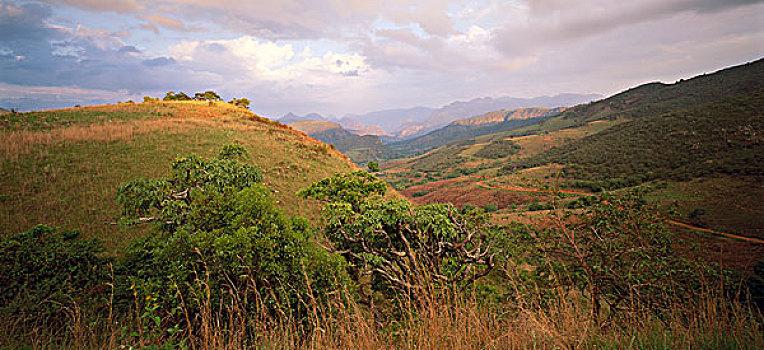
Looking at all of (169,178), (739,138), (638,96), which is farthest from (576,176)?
(638,96)

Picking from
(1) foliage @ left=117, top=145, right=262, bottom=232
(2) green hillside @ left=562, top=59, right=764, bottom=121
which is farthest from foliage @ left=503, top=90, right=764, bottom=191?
(1) foliage @ left=117, top=145, right=262, bottom=232

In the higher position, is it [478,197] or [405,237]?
[405,237]

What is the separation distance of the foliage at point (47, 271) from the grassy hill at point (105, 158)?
5.04 metres

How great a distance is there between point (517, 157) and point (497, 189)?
4092cm

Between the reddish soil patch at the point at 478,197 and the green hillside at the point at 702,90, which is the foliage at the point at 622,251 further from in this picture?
the green hillside at the point at 702,90

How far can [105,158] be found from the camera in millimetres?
15961

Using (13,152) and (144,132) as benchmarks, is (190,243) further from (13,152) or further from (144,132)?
(144,132)

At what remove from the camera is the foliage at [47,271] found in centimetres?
504

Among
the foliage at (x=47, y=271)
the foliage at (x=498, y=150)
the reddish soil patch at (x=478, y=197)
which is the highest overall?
the foliage at (x=47, y=271)

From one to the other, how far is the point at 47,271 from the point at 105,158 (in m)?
14.1

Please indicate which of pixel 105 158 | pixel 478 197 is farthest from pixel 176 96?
pixel 478 197

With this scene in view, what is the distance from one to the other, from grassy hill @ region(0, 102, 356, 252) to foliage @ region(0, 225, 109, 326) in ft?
16.5

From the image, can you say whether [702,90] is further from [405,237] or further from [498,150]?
[405,237]

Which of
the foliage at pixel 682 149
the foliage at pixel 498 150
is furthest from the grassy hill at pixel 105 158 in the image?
the foliage at pixel 498 150
